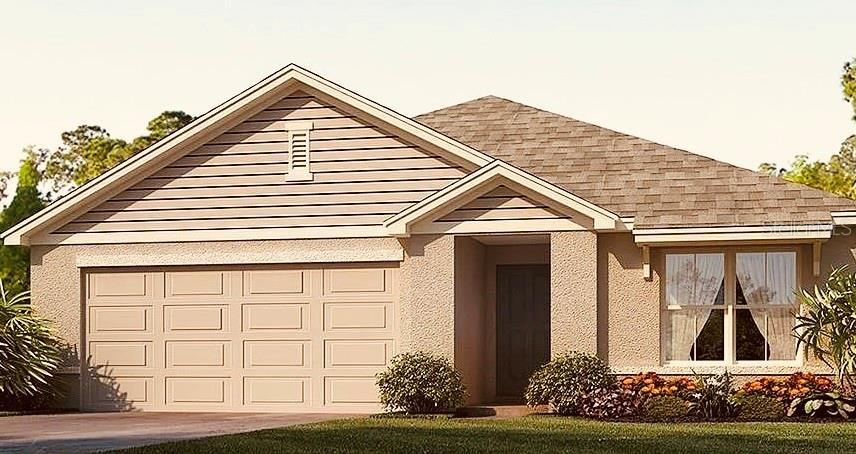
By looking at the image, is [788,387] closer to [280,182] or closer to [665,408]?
[665,408]

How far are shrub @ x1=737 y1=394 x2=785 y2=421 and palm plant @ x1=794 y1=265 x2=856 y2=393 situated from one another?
36.2 inches

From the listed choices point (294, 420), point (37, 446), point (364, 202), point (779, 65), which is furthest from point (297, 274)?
point (779, 65)

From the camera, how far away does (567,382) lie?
20297 mm

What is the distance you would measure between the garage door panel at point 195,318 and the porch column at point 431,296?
300 cm

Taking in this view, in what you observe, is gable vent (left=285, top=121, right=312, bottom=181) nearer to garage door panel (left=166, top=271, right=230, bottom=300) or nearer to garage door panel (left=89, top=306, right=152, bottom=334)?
garage door panel (left=166, top=271, right=230, bottom=300)

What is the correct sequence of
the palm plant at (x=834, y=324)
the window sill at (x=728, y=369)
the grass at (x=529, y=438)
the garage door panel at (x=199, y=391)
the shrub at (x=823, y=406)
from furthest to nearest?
the garage door panel at (x=199, y=391)
the window sill at (x=728, y=369)
the palm plant at (x=834, y=324)
the shrub at (x=823, y=406)
the grass at (x=529, y=438)

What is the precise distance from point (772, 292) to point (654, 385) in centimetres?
234

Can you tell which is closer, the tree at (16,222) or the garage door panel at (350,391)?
the garage door panel at (350,391)

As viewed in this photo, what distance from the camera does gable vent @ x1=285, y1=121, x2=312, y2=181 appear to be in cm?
2231

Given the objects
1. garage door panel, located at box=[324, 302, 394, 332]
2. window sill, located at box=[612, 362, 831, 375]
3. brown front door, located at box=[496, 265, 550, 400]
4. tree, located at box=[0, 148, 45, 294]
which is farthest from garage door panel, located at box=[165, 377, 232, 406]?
tree, located at box=[0, 148, 45, 294]

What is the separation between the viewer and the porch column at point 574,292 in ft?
69.1

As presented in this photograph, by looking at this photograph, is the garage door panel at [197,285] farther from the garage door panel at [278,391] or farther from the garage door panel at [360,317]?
the garage door panel at [360,317]

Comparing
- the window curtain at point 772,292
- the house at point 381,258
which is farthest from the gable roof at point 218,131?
the window curtain at point 772,292

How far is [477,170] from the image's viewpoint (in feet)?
70.3
